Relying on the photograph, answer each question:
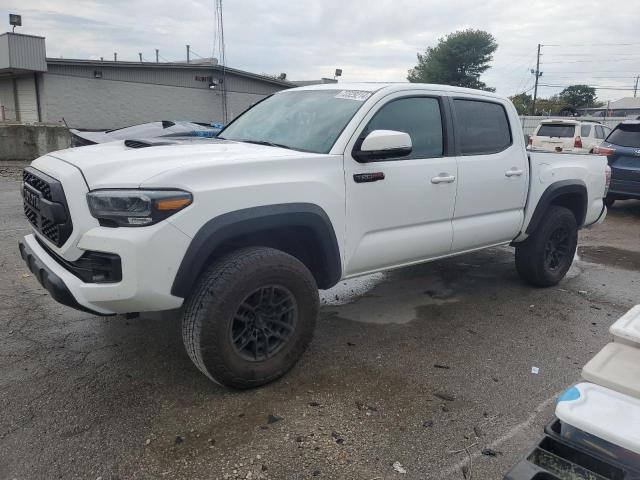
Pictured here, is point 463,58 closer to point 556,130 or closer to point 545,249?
point 556,130

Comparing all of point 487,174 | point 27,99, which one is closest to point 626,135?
point 487,174

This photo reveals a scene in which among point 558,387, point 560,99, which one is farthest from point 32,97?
point 560,99

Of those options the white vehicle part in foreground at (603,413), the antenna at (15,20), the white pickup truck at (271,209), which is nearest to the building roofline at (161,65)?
the antenna at (15,20)

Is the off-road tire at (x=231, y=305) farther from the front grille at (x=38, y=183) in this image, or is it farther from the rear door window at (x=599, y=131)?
the rear door window at (x=599, y=131)

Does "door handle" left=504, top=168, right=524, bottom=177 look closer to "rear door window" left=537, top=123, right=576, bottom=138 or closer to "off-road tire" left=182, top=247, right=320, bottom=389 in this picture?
"off-road tire" left=182, top=247, right=320, bottom=389

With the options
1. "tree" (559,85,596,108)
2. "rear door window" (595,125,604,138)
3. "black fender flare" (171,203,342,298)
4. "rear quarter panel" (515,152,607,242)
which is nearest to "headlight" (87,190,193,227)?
"black fender flare" (171,203,342,298)

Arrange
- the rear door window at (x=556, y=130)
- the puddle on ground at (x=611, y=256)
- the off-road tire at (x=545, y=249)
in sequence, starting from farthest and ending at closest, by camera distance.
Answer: the rear door window at (x=556, y=130)
the puddle on ground at (x=611, y=256)
the off-road tire at (x=545, y=249)

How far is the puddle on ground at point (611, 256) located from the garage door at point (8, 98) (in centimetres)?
2522

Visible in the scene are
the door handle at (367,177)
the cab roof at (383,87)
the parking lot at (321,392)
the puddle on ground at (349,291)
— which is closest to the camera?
the parking lot at (321,392)

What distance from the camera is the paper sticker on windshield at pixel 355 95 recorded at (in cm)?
376

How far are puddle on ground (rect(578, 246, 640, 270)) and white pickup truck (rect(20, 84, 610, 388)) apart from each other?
260 centimetres

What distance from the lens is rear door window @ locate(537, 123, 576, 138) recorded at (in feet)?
50.5

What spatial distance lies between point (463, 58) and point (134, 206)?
52334 mm

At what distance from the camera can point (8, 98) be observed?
24.7 m
